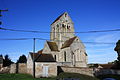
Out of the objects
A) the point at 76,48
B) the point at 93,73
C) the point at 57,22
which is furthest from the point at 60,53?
the point at 93,73

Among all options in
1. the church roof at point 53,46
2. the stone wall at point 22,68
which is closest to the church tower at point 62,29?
the church roof at point 53,46

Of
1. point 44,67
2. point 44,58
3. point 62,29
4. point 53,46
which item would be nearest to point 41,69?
point 44,67

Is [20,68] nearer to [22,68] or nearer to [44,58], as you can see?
[22,68]

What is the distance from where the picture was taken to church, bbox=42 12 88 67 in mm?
46000

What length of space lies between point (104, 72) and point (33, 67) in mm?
15675

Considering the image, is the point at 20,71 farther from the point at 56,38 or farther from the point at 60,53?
the point at 56,38

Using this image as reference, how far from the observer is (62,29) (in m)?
51.9

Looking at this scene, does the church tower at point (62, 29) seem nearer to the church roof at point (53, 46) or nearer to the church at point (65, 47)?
the church at point (65, 47)

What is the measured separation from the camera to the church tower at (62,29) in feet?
168

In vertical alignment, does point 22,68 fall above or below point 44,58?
below

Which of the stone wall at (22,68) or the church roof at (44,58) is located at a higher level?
the church roof at (44,58)

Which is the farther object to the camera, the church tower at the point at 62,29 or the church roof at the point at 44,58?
the church tower at the point at 62,29

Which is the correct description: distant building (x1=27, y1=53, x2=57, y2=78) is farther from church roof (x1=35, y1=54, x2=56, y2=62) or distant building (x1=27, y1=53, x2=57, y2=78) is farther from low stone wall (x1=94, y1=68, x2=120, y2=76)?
low stone wall (x1=94, y1=68, x2=120, y2=76)

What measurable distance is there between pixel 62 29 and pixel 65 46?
675cm
